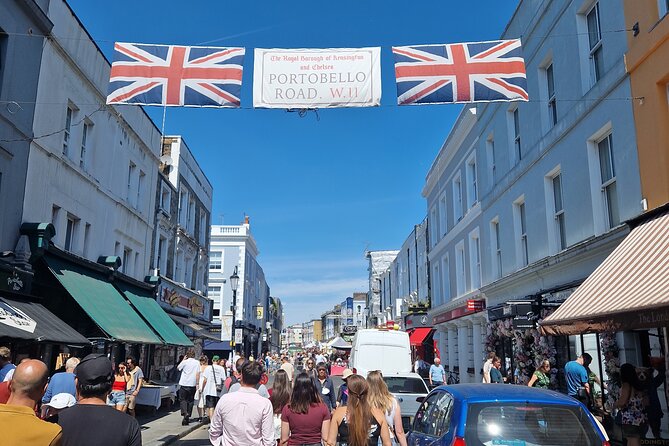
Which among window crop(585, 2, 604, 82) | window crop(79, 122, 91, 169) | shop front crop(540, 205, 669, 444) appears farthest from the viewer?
window crop(79, 122, 91, 169)

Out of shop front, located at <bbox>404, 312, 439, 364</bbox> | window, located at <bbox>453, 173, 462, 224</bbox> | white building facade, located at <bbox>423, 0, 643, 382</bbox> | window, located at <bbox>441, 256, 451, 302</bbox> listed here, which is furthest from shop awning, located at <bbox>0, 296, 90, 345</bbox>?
shop front, located at <bbox>404, 312, 439, 364</bbox>

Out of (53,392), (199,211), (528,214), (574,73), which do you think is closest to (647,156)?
(574,73)

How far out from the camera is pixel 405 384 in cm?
1345

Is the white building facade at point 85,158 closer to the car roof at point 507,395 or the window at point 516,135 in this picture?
the car roof at point 507,395

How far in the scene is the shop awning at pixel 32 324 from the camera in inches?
412

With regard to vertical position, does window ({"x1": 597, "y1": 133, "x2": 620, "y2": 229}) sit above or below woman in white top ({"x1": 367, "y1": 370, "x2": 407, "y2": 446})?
above

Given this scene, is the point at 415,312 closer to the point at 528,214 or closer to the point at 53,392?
the point at 528,214

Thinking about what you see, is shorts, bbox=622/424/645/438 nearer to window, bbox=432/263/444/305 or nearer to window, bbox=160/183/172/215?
window, bbox=160/183/172/215

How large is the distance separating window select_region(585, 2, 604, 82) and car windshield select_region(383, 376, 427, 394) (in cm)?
808

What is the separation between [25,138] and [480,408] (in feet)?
36.8

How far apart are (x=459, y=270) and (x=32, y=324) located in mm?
19275

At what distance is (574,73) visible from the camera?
13.7 metres

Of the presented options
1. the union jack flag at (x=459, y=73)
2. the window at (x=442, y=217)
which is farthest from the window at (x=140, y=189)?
the window at (x=442, y=217)

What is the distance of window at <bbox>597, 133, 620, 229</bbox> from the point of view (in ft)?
40.3
